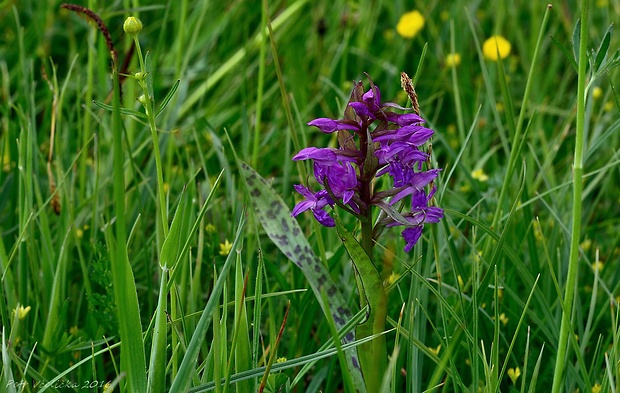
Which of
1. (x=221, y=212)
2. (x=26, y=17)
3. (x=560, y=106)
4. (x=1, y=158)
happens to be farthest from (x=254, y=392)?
(x=26, y=17)

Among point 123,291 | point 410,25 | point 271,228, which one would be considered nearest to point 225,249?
point 271,228

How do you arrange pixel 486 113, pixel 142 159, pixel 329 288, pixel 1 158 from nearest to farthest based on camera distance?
pixel 329 288, pixel 1 158, pixel 142 159, pixel 486 113

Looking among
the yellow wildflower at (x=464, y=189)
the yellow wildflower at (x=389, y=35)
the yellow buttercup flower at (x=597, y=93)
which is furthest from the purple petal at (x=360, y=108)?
the yellow wildflower at (x=389, y=35)

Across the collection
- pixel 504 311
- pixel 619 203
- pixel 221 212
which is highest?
pixel 221 212

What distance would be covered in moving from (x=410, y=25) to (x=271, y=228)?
1.82 metres

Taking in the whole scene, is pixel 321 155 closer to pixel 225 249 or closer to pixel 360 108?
pixel 360 108

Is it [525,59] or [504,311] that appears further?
[525,59]

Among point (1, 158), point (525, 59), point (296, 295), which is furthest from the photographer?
point (525, 59)

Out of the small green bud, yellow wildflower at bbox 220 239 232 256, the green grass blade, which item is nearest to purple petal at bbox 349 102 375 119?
the green grass blade

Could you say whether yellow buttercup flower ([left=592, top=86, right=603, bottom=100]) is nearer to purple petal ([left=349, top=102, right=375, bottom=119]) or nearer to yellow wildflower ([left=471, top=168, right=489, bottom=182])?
yellow wildflower ([left=471, top=168, right=489, bottom=182])

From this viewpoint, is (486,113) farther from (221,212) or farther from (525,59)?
(221,212)

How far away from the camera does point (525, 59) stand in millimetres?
2965

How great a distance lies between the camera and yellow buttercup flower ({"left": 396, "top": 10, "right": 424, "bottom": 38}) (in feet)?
9.39

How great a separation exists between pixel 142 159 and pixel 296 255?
1.09m
